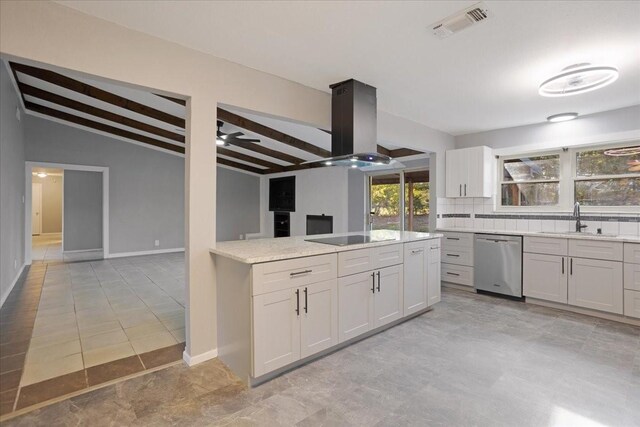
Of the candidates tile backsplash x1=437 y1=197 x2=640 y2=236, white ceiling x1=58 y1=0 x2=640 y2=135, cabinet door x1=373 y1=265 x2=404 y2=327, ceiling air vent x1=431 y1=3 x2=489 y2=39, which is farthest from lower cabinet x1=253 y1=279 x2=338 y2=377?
tile backsplash x1=437 y1=197 x2=640 y2=236

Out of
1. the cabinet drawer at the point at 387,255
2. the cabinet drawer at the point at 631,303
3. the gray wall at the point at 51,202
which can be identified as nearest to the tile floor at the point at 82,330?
the cabinet drawer at the point at 387,255

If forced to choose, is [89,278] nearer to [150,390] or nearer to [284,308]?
[150,390]

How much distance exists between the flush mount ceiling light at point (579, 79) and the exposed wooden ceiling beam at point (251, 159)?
22.1 feet

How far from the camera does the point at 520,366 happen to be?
2.43m

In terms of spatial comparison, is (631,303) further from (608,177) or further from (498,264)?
(608,177)

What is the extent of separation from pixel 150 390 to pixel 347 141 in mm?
2584

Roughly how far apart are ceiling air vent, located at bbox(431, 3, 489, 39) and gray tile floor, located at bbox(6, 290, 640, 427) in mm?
2465

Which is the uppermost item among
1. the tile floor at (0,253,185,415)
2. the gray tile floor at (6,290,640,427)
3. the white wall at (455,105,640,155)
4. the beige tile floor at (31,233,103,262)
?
the white wall at (455,105,640,155)

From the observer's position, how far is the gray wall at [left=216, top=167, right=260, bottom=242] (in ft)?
30.0

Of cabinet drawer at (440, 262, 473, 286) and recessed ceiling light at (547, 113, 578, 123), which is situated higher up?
recessed ceiling light at (547, 113, 578, 123)

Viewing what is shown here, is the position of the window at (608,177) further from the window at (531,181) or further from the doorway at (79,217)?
the doorway at (79,217)

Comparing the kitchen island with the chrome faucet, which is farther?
the chrome faucet

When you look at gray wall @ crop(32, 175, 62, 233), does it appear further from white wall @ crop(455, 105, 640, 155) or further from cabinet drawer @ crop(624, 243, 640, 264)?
cabinet drawer @ crop(624, 243, 640, 264)

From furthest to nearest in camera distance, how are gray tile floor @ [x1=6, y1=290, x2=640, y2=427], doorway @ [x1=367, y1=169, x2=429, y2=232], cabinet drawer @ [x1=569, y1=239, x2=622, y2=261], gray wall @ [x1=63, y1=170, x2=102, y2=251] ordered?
gray wall @ [x1=63, y1=170, x2=102, y2=251] < doorway @ [x1=367, y1=169, x2=429, y2=232] < cabinet drawer @ [x1=569, y1=239, x2=622, y2=261] < gray tile floor @ [x1=6, y1=290, x2=640, y2=427]
